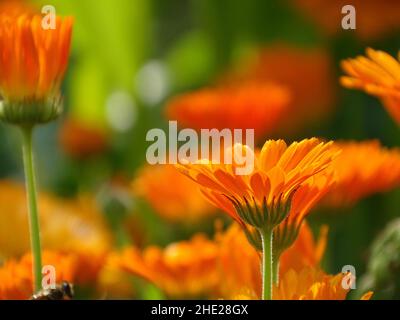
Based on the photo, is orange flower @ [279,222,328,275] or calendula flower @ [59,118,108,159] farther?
calendula flower @ [59,118,108,159]

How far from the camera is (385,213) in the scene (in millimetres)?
964

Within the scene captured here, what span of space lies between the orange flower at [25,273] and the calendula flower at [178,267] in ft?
0.08

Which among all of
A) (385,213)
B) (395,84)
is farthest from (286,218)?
(385,213)

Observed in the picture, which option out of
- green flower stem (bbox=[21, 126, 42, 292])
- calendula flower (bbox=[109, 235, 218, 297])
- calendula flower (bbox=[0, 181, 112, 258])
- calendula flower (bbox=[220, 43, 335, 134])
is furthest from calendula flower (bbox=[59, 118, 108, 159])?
green flower stem (bbox=[21, 126, 42, 292])

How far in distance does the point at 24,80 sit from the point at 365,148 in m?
0.23

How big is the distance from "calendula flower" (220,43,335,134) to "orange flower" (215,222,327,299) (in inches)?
24.6

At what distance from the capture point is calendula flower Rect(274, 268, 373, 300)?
41cm

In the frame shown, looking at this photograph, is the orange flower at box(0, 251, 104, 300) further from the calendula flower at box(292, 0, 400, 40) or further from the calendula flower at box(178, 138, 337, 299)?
the calendula flower at box(292, 0, 400, 40)

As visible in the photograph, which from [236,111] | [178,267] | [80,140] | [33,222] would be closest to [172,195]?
[236,111]

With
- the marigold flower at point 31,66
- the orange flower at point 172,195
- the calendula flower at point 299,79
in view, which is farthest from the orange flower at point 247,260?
the calendula flower at point 299,79

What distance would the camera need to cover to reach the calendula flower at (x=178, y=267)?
1.70 feet

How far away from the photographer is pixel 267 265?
409mm

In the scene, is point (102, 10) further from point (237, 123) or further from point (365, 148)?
point (365, 148)

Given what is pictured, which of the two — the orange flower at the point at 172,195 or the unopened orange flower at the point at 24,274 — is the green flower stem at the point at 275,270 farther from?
the orange flower at the point at 172,195
